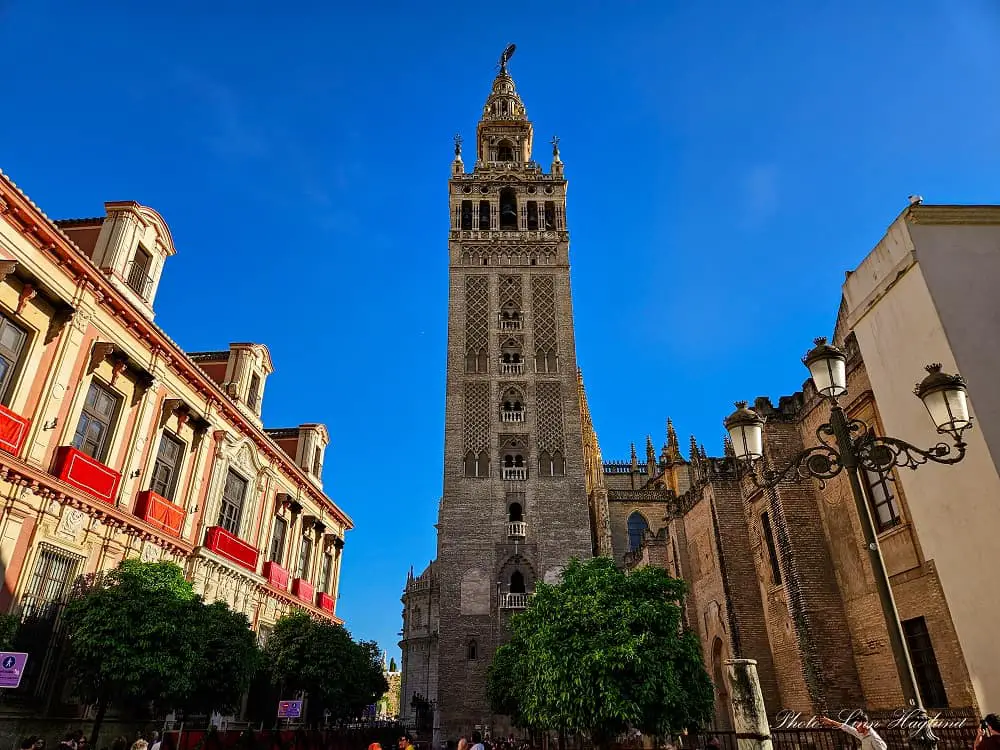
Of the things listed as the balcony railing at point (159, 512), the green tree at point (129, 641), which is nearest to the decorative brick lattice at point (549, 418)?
the balcony railing at point (159, 512)

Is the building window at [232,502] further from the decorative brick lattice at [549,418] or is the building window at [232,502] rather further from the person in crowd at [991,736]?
the decorative brick lattice at [549,418]

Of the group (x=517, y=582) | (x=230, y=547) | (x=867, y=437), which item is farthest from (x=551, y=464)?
(x=867, y=437)

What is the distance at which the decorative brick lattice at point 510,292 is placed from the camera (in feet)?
133

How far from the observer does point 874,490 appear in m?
14.2

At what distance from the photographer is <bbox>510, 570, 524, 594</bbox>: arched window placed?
1304 inches

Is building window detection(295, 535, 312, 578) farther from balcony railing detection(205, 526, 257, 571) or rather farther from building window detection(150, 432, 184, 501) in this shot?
building window detection(150, 432, 184, 501)

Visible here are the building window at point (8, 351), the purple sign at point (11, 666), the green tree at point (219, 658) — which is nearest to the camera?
the purple sign at point (11, 666)

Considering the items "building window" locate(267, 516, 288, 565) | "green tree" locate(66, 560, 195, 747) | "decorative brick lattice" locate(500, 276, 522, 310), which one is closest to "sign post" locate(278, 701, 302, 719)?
"green tree" locate(66, 560, 195, 747)

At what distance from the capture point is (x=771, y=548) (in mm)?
18953

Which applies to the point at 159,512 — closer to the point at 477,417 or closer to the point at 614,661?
the point at 614,661

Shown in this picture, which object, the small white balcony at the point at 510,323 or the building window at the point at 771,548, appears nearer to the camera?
the building window at the point at 771,548

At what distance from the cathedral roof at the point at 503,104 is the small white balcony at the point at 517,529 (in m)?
32.8

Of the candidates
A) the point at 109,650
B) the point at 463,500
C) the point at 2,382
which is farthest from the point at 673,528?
the point at 2,382

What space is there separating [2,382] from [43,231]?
3.06 meters
